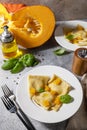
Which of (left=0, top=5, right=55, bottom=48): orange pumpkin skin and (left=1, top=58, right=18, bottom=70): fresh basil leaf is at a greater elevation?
(left=0, top=5, right=55, bottom=48): orange pumpkin skin

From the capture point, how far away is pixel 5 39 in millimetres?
833

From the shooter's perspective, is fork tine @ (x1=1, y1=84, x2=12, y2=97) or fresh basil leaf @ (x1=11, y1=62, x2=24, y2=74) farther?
fresh basil leaf @ (x1=11, y1=62, x2=24, y2=74)

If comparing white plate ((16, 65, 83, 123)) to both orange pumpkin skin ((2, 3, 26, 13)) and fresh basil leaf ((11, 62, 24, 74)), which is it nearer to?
fresh basil leaf ((11, 62, 24, 74))

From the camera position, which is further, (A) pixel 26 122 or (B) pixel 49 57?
(B) pixel 49 57

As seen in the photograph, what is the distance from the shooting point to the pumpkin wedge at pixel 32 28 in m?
0.88

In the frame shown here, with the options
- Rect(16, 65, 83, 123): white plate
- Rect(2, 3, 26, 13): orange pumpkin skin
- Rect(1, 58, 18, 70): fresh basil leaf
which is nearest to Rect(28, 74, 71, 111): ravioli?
Rect(16, 65, 83, 123): white plate

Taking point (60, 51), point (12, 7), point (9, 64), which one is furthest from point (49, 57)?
point (12, 7)

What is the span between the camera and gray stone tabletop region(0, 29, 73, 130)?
0.67 metres

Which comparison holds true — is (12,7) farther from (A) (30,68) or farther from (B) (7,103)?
(B) (7,103)

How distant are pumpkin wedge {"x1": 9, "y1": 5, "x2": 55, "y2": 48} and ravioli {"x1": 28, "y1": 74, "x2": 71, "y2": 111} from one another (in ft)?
0.60

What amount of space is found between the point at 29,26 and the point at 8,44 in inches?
5.1

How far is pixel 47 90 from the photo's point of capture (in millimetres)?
729

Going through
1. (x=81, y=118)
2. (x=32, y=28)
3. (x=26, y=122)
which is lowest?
(x=81, y=118)

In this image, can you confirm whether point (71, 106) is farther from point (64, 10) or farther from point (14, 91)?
point (64, 10)
